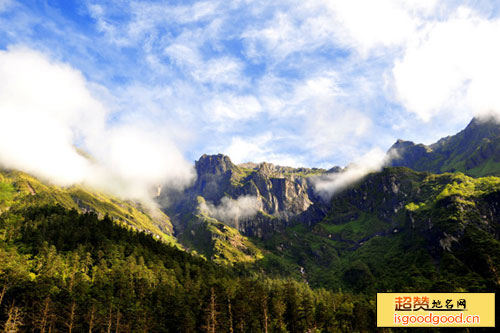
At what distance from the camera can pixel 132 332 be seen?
86.4 meters

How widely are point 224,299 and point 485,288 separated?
155091 millimetres

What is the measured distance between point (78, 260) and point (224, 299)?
9465cm

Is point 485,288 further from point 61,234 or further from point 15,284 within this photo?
point 61,234

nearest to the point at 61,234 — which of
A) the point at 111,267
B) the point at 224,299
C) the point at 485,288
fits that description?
the point at 111,267

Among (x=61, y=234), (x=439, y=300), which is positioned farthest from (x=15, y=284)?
(x=439, y=300)

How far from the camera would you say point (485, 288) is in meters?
155

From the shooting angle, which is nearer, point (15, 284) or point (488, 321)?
point (488, 321)

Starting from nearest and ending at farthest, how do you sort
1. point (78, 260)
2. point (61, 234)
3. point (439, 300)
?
point (439, 300)
point (78, 260)
point (61, 234)

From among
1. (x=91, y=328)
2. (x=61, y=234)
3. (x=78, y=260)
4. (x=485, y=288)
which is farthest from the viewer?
(x=61, y=234)

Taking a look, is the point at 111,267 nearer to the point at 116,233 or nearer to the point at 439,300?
the point at 116,233

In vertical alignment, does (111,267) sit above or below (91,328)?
above

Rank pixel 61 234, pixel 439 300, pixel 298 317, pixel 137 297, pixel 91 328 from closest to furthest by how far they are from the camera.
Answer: pixel 439 300 < pixel 91 328 < pixel 298 317 < pixel 137 297 < pixel 61 234

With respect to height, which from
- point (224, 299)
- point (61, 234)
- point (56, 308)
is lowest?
point (56, 308)

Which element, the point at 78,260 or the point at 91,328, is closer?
the point at 91,328
